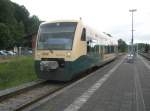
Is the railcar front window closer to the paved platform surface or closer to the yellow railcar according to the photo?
the yellow railcar

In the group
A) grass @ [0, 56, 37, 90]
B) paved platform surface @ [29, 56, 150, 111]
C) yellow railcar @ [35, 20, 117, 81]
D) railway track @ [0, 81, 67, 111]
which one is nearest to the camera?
paved platform surface @ [29, 56, 150, 111]

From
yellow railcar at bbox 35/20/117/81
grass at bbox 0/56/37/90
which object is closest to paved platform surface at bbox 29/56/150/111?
yellow railcar at bbox 35/20/117/81

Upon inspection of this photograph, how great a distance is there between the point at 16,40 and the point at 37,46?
89.2m

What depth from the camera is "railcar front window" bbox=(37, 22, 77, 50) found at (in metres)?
17.5

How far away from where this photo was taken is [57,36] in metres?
17.8

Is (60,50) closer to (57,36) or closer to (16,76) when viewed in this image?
(57,36)

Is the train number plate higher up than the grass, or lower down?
higher up

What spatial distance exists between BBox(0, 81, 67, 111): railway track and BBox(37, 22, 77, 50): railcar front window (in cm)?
182

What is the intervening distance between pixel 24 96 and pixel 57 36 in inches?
204

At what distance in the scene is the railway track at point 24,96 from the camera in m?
11.0

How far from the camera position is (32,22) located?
433 ft

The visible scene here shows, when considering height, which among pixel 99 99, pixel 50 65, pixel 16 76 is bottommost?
pixel 16 76

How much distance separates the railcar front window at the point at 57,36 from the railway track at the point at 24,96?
1820 mm

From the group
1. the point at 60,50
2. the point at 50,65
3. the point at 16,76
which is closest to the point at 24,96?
the point at 50,65
